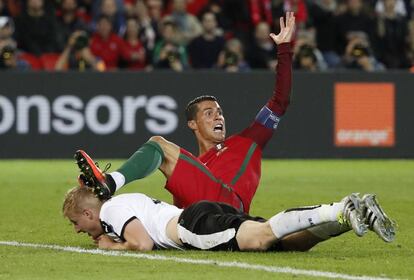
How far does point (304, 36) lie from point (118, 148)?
4.01m

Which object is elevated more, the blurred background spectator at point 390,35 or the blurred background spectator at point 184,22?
the blurred background spectator at point 184,22

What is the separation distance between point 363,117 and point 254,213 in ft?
27.2

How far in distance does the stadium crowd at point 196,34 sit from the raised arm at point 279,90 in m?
10.2

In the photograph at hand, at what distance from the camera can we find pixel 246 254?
8719mm

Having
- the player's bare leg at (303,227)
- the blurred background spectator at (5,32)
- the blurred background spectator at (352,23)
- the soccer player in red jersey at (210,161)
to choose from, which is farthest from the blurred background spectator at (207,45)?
the player's bare leg at (303,227)

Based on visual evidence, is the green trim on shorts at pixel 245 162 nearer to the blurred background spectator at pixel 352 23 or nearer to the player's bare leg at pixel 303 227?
the player's bare leg at pixel 303 227

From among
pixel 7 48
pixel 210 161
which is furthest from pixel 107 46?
pixel 210 161

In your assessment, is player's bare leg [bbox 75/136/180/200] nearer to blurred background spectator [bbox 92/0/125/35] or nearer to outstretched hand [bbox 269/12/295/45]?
outstretched hand [bbox 269/12/295/45]

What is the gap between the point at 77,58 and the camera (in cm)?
2045

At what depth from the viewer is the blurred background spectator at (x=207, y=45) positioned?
2170 cm

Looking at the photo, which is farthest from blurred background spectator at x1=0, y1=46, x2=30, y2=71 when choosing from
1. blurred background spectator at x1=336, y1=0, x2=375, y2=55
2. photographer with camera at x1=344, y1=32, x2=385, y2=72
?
blurred background spectator at x1=336, y1=0, x2=375, y2=55

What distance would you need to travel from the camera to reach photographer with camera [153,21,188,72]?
20.8m

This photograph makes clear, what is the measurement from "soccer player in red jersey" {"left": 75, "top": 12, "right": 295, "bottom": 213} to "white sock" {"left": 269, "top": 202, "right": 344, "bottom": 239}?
3.64 feet

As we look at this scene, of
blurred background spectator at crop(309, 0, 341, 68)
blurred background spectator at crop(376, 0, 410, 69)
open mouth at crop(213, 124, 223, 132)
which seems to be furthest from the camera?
blurred background spectator at crop(376, 0, 410, 69)
